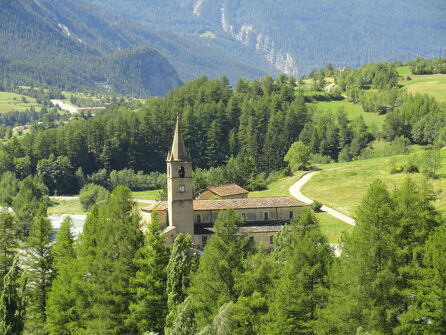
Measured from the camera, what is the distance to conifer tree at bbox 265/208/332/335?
41312 mm

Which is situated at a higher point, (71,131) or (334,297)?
(71,131)

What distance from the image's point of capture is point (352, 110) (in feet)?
613

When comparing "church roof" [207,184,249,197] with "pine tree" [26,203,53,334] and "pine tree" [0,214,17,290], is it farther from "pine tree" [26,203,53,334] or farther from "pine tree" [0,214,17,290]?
"pine tree" [26,203,53,334]

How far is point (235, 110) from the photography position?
18675cm

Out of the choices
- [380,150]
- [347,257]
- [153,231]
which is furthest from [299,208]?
[380,150]

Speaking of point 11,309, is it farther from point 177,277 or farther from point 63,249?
point 177,277

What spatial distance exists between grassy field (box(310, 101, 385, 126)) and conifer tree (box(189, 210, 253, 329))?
12964 cm

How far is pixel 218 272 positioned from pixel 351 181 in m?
65.9

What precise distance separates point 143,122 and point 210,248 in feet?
439

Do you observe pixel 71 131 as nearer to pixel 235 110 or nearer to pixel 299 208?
pixel 235 110

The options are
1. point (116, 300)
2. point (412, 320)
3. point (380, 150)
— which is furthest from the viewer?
point (380, 150)

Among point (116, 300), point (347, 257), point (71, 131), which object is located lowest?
point (116, 300)

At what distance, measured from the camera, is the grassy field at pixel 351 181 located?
306ft

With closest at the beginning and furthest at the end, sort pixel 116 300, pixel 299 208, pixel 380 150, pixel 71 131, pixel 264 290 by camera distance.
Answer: pixel 264 290
pixel 116 300
pixel 299 208
pixel 380 150
pixel 71 131
